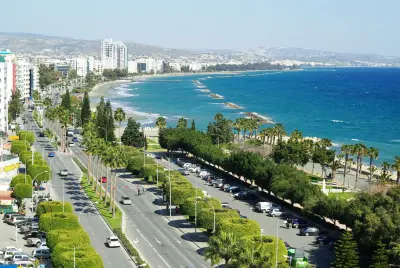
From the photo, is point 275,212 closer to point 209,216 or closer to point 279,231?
point 279,231

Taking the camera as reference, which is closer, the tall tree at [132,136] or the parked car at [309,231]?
the parked car at [309,231]

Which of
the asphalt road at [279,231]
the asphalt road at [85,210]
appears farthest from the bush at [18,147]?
the asphalt road at [279,231]

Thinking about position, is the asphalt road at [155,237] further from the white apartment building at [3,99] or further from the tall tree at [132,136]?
the white apartment building at [3,99]

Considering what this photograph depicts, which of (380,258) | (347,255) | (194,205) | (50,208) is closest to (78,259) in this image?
(50,208)

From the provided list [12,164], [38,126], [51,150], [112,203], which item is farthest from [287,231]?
[38,126]

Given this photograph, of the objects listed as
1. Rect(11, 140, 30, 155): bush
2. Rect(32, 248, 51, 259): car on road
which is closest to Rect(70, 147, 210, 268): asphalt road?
Rect(32, 248, 51, 259): car on road

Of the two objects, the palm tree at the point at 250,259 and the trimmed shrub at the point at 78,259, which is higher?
the palm tree at the point at 250,259

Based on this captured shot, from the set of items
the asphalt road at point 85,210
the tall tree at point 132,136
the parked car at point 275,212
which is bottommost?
the asphalt road at point 85,210

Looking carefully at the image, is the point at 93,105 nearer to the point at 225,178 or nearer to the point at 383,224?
the point at 225,178
